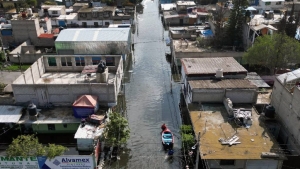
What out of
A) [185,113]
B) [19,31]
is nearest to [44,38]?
[19,31]

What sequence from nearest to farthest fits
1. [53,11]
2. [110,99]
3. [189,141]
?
[189,141] → [110,99] → [53,11]

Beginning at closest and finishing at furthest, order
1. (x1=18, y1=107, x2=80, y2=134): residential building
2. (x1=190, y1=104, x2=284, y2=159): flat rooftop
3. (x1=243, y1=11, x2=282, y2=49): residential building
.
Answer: (x1=190, y1=104, x2=284, y2=159): flat rooftop, (x1=18, y1=107, x2=80, y2=134): residential building, (x1=243, y1=11, x2=282, y2=49): residential building

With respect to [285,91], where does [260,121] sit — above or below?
below

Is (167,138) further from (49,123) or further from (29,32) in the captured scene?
(29,32)

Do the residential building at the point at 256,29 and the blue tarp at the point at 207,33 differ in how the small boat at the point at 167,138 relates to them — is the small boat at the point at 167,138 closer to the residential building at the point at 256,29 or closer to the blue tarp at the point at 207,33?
the residential building at the point at 256,29

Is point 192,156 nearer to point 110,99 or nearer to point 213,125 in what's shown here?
point 213,125

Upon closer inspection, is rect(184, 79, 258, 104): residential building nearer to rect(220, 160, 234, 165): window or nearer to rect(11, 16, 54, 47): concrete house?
rect(220, 160, 234, 165): window

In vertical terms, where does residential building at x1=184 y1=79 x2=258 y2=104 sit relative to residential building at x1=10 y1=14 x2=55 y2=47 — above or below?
below

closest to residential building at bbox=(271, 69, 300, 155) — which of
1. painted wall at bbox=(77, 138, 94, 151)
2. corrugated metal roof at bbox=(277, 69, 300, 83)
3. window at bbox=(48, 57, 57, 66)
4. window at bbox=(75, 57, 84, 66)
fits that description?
corrugated metal roof at bbox=(277, 69, 300, 83)
